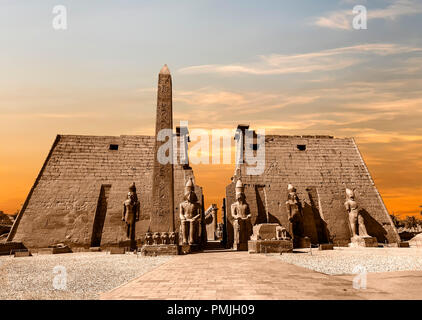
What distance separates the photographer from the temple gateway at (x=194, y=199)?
15.3 metres

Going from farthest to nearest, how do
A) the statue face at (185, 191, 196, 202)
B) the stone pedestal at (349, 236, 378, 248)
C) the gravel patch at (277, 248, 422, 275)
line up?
the stone pedestal at (349, 236, 378, 248) → the statue face at (185, 191, 196, 202) → the gravel patch at (277, 248, 422, 275)

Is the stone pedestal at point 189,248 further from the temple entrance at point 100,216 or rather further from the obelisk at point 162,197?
the temple entrance at point 100,216

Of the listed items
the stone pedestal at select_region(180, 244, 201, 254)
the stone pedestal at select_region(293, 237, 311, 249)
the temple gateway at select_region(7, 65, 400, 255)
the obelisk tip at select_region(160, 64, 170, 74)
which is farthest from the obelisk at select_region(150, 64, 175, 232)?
the stone pedestal at select_region(293, 237, 311, 249)

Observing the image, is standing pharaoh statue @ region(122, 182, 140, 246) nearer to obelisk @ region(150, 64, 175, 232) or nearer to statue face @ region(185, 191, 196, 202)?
statue face @ region(185, 191, 196, 202)

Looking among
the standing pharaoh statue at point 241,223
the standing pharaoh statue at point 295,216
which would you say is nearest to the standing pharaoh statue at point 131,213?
the standing pharaoh statue at point 241,223

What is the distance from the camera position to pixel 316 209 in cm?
1861

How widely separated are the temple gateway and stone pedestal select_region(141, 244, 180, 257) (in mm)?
1550

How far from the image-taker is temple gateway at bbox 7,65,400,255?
15.3 metres

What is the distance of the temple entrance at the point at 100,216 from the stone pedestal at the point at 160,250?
255 inches
